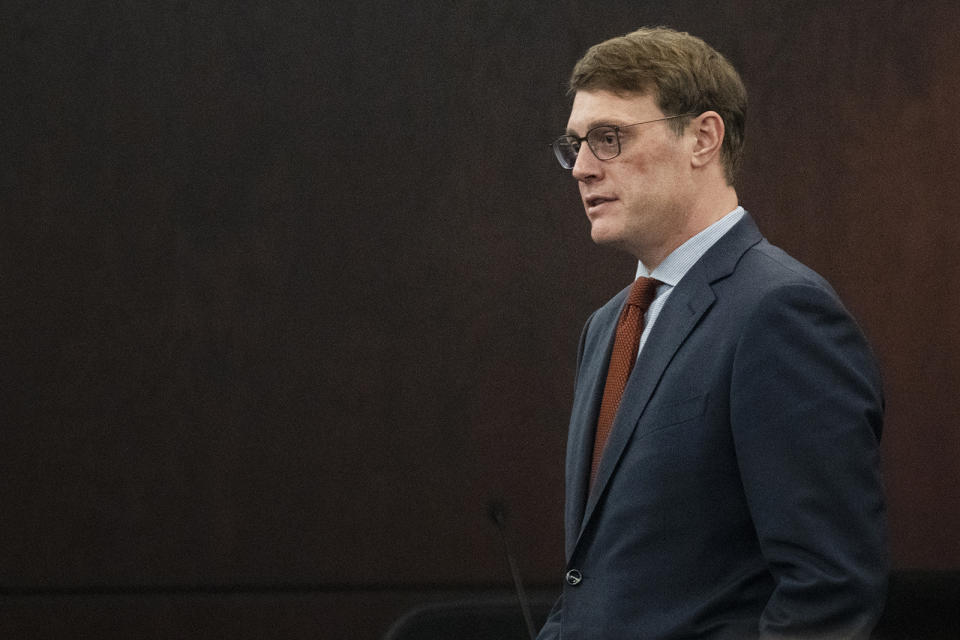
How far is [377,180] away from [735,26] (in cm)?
77

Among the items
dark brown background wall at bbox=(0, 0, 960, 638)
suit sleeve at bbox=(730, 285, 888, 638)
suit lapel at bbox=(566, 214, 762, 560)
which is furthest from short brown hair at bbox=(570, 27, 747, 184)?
dark brown background wall at bbox=(0, 0, 960, 638)

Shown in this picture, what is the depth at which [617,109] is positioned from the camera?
1.04 meters

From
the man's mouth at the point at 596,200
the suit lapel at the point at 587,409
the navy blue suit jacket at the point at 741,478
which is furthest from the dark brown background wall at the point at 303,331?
the navy blue suit jacket at the point at 741,478

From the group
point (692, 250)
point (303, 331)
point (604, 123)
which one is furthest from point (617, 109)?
point (303, 331)

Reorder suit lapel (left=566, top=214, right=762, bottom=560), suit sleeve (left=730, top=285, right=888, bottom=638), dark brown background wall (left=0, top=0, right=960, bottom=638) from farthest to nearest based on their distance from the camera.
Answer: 1. dark brown background wall (left=0, top=0, right=960, bottom=638)
2. suit lapel (left=566, top=214, right=762, bottom=560)
3. suit sleeve (left=730, top=285, right=888, bottom=638)

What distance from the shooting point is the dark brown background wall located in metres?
2.04

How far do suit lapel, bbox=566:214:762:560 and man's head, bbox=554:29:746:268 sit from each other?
0.18 feet

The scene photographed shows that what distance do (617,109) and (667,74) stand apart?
0.20 ft

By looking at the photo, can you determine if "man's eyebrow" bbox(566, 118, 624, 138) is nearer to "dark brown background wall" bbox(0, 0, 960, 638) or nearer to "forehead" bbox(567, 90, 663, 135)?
"forehead" bbox(567, 90, 663, 135)

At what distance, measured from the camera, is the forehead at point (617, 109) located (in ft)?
3.41

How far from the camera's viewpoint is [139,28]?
2084 millimetres

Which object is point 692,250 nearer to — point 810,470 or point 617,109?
point 617,109

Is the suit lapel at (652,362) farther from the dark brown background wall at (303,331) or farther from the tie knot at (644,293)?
the dark brown background wall at (303,331)

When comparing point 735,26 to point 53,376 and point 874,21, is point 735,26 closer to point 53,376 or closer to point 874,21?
point 874,21
